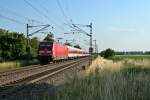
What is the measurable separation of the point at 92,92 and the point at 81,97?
1.74 feet

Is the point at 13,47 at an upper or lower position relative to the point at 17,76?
upper

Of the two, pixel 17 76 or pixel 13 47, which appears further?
pixel 13 47

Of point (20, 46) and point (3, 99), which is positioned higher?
point (20, 46)

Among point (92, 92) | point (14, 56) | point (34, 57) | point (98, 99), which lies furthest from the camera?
point (34, 57)

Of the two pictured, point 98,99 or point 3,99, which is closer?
point 98,99

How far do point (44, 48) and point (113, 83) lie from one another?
38701mm

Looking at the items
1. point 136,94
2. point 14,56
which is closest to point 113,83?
point 136,94

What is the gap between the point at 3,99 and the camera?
13680mm

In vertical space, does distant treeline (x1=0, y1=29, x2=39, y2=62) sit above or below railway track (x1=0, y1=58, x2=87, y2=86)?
above

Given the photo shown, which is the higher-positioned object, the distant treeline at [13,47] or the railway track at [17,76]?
the distant treeline at [13,47]

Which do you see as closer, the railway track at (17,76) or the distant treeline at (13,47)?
the railway track at (17,76)

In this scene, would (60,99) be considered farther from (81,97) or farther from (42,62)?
(42,62)

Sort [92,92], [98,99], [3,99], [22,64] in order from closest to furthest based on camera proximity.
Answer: [98,99] → [92,92] → [3,99] → [22,64]

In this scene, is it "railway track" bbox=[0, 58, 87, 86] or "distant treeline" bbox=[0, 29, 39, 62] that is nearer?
"railway track" bbox=[0, 58, 87, 86]
